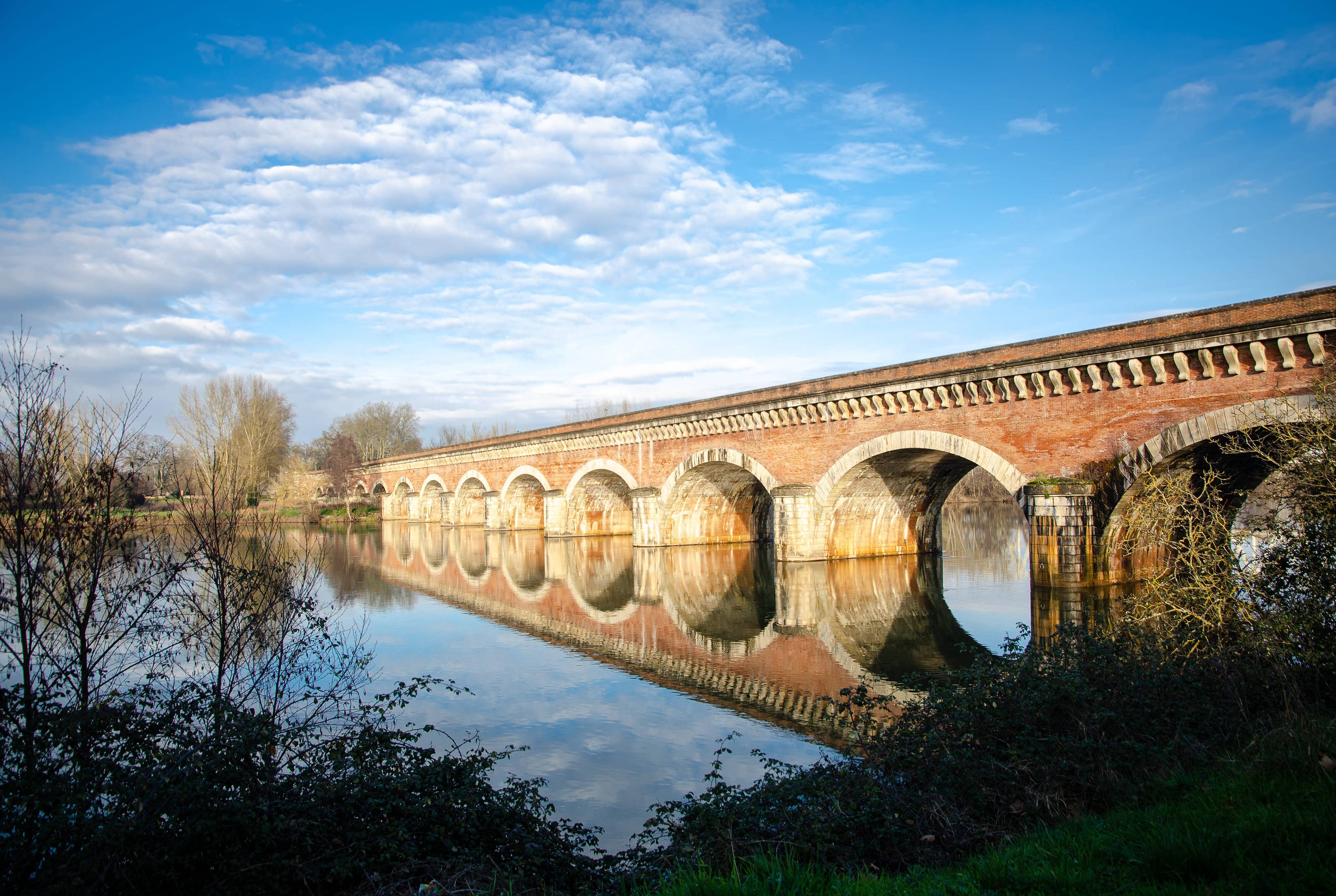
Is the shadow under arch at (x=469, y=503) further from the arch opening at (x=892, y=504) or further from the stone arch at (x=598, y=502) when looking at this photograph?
the arch opening at (x=892, y=504)

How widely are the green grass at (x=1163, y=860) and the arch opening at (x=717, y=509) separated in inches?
824

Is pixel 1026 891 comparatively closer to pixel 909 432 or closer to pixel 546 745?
pixel 546 745

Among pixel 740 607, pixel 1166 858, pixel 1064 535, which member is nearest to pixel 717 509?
pixel 740 607

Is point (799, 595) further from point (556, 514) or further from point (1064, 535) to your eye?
point (556, 514)

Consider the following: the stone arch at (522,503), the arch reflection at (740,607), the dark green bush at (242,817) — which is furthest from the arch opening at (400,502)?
the dark green bush at (242,817)

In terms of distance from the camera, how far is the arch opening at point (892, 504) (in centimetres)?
1927

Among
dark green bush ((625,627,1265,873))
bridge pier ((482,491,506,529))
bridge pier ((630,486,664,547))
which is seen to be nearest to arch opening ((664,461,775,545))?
bridge pier ((630,486,664,547))

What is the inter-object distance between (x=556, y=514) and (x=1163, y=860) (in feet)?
99.3

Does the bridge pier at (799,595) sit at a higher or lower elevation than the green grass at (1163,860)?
lower

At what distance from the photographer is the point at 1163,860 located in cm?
317

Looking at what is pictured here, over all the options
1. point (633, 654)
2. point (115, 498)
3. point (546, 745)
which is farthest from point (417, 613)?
point (115, 498)

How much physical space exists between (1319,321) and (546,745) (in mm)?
11725

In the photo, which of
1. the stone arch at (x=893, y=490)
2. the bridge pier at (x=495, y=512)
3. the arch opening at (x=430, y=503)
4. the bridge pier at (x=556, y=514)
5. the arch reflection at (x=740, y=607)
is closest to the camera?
the arch reflection at (x=740, y=607)

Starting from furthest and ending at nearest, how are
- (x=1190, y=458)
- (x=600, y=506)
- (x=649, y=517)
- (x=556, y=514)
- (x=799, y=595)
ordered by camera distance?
(x=600, y=506) < (x=556, y=514) < (x=649, y=517) < (x=799, y=595) < (x=1190, y=458)
